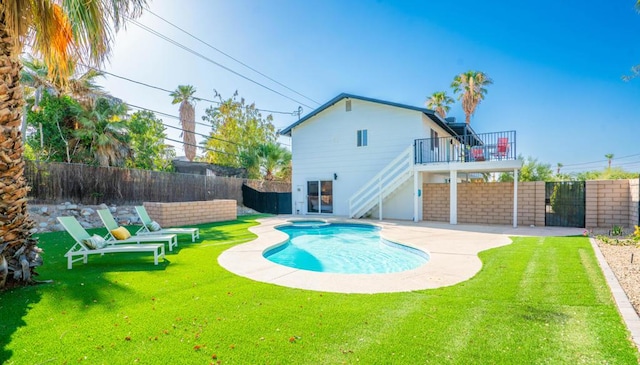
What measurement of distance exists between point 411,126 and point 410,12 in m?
5.33

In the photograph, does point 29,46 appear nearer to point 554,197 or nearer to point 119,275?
point 119,275

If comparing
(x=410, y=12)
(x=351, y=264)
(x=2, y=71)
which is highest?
(x=410, y=12)

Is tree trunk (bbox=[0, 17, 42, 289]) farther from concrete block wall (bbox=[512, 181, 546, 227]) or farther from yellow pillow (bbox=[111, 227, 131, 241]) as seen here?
concrete block wall (bbox=[512, 181, 546, 227])

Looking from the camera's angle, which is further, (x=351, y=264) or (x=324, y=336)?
(x=351, y=264)

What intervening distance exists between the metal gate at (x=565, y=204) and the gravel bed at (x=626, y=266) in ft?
14.9

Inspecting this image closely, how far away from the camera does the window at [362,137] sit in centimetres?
1719

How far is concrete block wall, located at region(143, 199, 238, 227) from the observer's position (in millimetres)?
12117

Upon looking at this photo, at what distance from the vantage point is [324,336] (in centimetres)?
317

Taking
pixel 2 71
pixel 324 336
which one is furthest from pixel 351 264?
pixel 2 71

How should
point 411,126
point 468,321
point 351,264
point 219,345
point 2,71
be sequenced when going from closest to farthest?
1. point 219,345
2. point 468,321
3. point 2,71
4. point 351,264
5. point 411,126

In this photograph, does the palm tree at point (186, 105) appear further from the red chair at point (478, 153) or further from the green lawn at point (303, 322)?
the green lawn at point (303, 322)

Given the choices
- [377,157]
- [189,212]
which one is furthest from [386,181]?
[189,212]

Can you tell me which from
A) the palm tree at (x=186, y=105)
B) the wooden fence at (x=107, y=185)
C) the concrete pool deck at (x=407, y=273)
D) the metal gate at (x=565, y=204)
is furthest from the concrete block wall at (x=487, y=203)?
the palm tree at (x=186, y=105)

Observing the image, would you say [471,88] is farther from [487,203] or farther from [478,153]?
[487,203]
